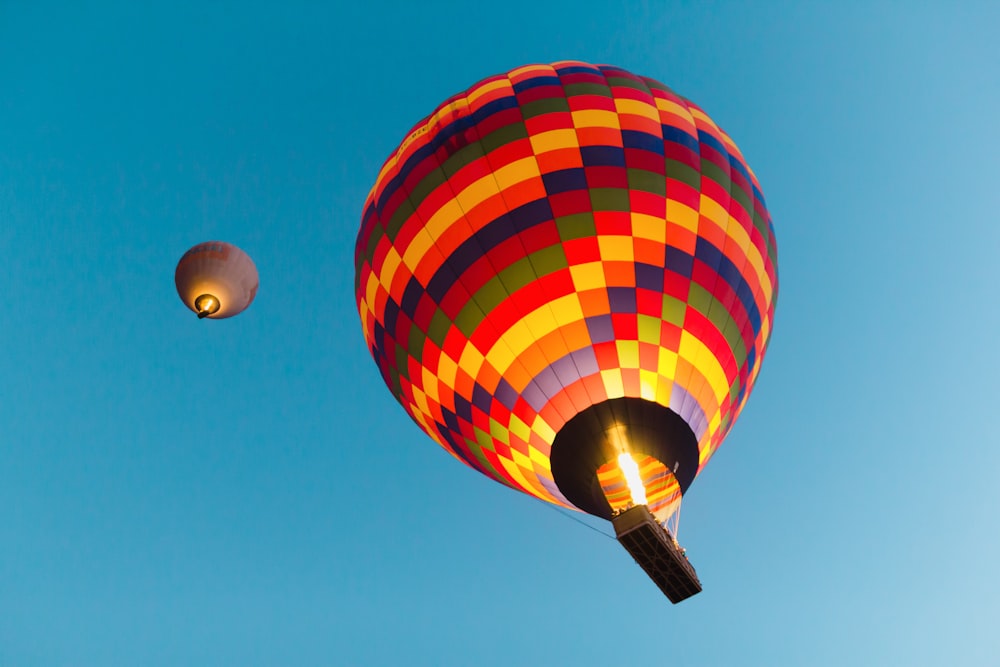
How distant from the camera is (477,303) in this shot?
6.59 m

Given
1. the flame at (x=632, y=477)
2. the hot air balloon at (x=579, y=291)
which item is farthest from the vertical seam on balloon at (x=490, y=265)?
the flame at (x=632, y=477)

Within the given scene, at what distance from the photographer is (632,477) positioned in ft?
20.0

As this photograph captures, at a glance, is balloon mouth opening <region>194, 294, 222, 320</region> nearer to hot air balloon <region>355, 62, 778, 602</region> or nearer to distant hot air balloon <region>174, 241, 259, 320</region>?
distant hot air balloon <region>174, 241, 259, 320</region>

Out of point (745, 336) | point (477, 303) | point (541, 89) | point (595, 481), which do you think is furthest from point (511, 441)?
point (541, 89)

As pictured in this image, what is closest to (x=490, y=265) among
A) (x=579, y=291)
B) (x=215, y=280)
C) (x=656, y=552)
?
(x=579, y=291)

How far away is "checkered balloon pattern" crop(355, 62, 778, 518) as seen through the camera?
6.32 metres

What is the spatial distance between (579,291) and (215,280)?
15.2 feet

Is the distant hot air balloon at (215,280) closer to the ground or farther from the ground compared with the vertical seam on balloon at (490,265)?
farther from the ground

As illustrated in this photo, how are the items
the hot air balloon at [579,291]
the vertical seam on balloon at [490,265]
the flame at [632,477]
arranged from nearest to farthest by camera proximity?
the flame at [632,477]
the hot air balloon at [579,291]
the vertical seam on balloon at [490,265]

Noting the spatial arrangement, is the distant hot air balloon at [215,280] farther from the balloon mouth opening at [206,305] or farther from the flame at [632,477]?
the flame at [632,477]

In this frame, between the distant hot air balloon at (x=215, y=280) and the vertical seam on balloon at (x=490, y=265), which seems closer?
the vertical seam on balloon at (x=490, y=265)

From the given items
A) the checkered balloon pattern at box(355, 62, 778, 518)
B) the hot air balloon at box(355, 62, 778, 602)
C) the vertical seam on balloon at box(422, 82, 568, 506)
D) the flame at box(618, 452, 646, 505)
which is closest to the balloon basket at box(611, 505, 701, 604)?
the hot air balloon at box(355, 62, 778, 602)

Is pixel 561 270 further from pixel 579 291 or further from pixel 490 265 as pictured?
pixel 490 265

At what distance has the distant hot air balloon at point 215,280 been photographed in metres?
8.41
